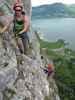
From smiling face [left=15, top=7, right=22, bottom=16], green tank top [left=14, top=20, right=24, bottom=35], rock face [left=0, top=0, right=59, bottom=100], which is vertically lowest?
rock face [left=0, top=0, right=59, bottom=100]

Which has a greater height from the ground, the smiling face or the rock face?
the smiling face

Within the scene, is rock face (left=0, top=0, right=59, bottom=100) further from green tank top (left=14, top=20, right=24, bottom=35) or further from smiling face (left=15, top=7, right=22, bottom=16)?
smiling face (left=15, top=7, right=22, bottom=16)

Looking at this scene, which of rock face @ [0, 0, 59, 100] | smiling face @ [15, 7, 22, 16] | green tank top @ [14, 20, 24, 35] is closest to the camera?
rock face @ [0, 0, 59, 100]

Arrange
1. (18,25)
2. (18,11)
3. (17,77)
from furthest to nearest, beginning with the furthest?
(18,25)
(18,11)
(17,77)

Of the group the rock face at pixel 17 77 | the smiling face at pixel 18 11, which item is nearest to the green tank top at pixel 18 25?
the smiling face at pixel 18 11

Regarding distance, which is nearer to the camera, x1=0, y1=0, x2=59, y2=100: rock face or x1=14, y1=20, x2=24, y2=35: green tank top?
x1=0, y1=0, x2=59, y2=100: rock face

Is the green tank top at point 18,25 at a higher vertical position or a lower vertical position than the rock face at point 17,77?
higher

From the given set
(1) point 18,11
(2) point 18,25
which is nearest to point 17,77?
(2) point 18,25

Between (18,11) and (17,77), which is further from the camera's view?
(18,11)

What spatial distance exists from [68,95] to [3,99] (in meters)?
35.2

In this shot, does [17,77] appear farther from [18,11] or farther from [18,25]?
[18,11]

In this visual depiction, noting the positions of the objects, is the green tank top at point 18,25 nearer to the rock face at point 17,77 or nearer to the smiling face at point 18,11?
the smiling face at point 18,11

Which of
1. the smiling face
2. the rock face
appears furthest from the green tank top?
the rock face

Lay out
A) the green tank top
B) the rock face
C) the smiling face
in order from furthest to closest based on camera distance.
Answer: the green tank top
the smiling face
the rock face
